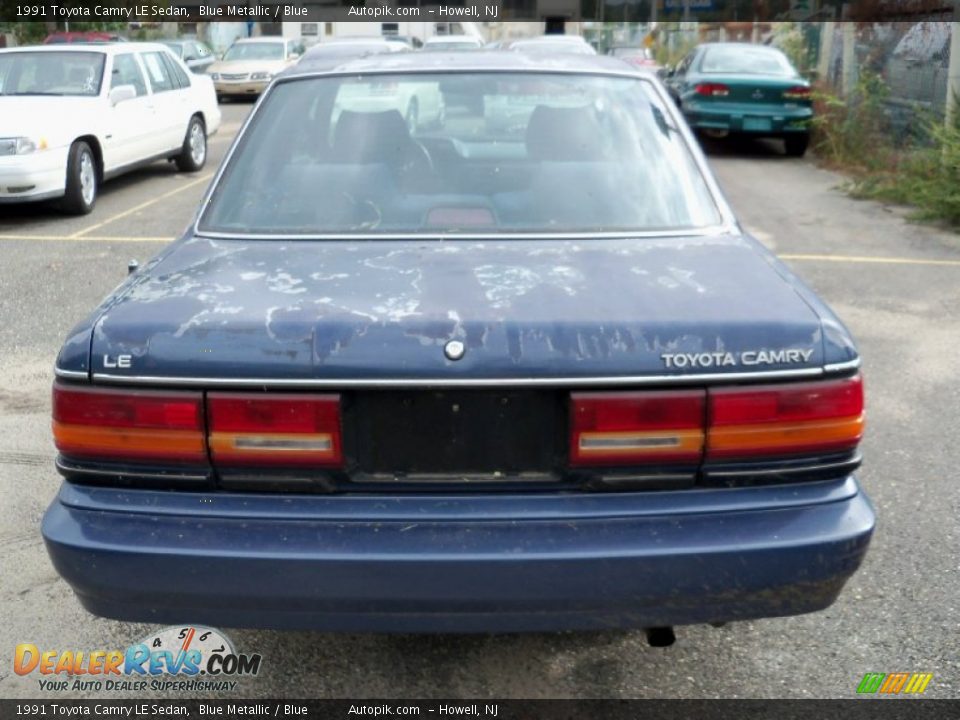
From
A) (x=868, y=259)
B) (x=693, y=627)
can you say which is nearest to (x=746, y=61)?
(x=868, y=259)

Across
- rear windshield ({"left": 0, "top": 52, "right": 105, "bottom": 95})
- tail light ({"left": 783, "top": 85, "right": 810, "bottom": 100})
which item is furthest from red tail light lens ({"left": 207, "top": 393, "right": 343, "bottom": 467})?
tail light ({"left": 783, "top": 85, "right": 810, "bottom": 100})

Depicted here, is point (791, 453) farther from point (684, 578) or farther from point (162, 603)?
point (162, 603)

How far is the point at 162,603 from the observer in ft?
8.12

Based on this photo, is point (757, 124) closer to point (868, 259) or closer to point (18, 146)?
point (868, 259)

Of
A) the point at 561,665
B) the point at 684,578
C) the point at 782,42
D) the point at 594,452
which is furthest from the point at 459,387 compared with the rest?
the point at 782,42

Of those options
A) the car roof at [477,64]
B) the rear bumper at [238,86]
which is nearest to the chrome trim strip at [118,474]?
the car roof at [477,64]

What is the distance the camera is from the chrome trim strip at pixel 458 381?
2410 millimetres

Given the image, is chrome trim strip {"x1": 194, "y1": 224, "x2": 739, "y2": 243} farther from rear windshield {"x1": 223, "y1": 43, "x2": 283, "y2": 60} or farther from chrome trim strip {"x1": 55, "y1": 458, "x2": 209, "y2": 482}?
rear windshield {"x1": 223, "y1": 43, "x2": 283, "y2": 60}

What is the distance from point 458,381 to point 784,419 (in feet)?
2.56

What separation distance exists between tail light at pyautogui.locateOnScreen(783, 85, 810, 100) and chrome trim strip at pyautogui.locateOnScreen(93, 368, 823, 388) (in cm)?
1265

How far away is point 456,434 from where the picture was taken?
2.50 metres

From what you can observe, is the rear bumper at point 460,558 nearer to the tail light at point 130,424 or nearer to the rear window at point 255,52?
the tail light at point 130,424

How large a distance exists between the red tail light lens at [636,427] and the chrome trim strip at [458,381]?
0.12 feet

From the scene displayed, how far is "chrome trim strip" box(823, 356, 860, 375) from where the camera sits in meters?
2.51
